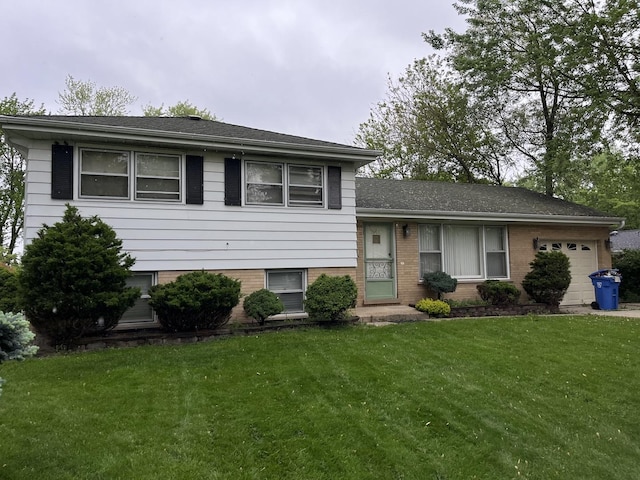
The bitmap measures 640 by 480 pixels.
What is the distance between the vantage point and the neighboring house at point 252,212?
7.73m

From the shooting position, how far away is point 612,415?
4250 mm

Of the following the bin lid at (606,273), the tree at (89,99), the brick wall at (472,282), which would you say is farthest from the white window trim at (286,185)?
the tree at (89,99)

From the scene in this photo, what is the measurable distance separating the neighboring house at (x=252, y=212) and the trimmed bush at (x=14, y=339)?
16.8 feet

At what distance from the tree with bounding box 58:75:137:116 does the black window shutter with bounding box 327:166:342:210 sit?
19787 millimetres

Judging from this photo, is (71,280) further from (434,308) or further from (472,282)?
(472,282)

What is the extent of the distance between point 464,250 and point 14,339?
1104 cm

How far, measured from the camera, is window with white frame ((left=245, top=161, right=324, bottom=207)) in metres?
9.09

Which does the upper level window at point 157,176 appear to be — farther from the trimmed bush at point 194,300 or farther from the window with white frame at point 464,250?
the window with white frame at point 464,250

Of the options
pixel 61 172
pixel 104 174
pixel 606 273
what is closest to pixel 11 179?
pixel 61 172

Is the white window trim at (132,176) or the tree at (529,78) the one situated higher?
the tree at (529,78)

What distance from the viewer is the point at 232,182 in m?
8.80

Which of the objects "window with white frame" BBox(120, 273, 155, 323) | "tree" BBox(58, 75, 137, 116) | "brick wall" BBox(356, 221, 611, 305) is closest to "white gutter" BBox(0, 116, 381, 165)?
"brick wall" BBox(356, 221, 611, 305)

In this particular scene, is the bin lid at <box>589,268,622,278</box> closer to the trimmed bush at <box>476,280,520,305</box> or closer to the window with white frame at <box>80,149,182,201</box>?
the trimmed bush at <box>476,280,520,305</box>

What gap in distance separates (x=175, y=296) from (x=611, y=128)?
A: 58.2 ft
